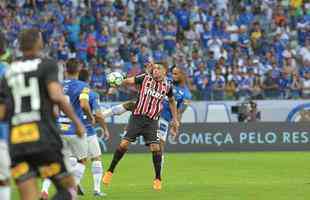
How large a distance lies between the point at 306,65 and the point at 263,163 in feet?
37.7

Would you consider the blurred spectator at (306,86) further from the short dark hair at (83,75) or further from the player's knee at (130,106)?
the short dark hair at (83,75)

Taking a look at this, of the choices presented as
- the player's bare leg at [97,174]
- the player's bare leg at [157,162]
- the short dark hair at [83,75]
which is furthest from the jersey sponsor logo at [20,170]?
the player's bare leg at [157,162]

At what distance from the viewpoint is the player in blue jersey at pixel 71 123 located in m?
14.5

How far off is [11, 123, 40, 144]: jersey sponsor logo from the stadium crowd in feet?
71.5

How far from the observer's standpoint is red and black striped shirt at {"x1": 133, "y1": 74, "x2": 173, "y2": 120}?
17.5 metres

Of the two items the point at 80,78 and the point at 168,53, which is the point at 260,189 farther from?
the point at 168,53

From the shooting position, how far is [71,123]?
14.5 metres

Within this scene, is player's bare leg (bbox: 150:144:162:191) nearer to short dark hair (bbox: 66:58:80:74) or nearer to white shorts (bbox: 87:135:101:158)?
white shorts (bbox: 87:135:101:158)

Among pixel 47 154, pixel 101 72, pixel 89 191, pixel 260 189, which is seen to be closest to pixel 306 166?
pixel 260 189

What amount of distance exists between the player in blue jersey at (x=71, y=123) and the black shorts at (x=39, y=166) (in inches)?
170

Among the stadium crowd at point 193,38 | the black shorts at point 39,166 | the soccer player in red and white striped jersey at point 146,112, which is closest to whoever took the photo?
the black shorts at point 39,166

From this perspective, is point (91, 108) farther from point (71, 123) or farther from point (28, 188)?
point (28, 188)

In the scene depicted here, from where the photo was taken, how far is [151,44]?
36281 millimetres

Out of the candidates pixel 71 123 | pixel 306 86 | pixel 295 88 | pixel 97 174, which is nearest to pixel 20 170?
pixel 71 123
